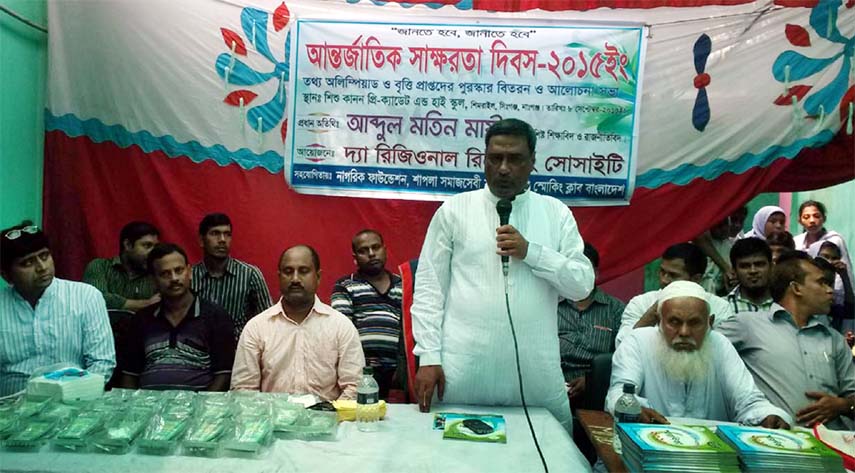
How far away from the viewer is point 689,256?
3.48 metres

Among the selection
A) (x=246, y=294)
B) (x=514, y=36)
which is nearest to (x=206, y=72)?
(x=246, y=294)

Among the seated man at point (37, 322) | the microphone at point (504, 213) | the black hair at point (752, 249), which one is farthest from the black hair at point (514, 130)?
the seated man at point (37, 322)

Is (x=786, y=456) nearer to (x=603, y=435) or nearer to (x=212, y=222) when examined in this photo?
(x=603, y=435)

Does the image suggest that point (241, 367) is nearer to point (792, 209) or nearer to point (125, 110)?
point (125, 110)

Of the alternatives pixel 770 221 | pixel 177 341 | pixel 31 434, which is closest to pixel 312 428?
pixel 31 434

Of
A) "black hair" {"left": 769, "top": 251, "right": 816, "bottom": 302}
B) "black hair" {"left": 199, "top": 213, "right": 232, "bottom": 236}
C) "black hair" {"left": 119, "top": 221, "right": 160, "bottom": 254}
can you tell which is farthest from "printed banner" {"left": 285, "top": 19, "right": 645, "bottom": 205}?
"black hair" {"left": 769, "top": 251, "right": 816, "bottom": 302}

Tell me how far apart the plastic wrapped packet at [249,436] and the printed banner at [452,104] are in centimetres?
228

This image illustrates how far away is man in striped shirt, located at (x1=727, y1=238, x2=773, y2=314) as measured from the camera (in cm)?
336

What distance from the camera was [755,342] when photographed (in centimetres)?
281

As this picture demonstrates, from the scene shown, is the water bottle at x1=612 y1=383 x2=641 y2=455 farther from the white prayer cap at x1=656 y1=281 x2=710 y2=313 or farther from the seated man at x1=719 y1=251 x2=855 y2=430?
the seated man at x1=719 y1=251 x2=855 y2=430

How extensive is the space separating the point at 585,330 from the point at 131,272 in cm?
262

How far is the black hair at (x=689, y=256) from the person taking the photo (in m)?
3.47

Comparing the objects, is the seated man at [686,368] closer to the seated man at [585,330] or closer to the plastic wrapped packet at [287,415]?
the seated man at [585,330]

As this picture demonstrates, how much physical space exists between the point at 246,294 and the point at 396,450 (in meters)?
2.19
